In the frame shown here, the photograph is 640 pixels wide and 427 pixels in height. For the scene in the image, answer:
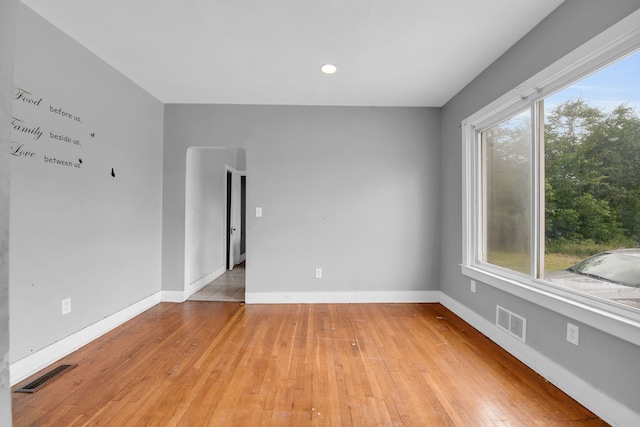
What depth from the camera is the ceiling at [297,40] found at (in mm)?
→ 2049

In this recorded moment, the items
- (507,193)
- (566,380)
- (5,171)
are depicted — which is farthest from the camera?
(507,193)

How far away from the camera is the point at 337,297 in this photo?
3.80 metres

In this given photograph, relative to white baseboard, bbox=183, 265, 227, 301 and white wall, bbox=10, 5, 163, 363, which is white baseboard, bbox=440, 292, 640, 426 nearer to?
white baseboard, bbox=183, 265, 227, 301

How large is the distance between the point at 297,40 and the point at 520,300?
8.95 ft

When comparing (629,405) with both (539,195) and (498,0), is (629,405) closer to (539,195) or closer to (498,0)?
(539,195)

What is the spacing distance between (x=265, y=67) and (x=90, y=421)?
9.50 feet

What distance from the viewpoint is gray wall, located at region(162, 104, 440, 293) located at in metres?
3.79

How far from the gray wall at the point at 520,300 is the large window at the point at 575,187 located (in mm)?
208

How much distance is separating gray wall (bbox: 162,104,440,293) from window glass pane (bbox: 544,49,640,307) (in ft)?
5.58

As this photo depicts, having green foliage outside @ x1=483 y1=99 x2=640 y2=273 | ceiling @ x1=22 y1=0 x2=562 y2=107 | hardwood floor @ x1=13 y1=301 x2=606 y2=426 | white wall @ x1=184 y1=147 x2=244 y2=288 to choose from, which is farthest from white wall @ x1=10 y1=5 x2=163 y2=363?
green foliage outside @ x1=483 y1=99 x2=640 y2=273

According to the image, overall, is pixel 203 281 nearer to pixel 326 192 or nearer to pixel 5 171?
pixel 326 192

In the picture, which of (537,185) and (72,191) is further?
(72,191)

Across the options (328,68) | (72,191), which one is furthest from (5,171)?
(328,68)

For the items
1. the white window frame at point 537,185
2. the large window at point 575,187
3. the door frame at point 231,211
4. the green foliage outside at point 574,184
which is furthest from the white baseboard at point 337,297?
the door frame at point 231,211
